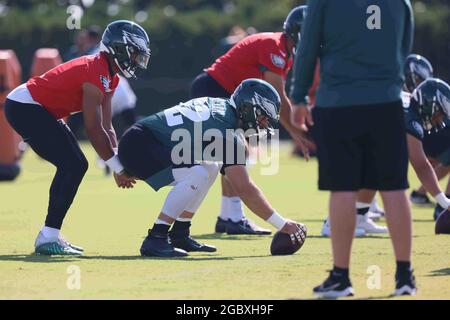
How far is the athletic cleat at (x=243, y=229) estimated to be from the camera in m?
11.3

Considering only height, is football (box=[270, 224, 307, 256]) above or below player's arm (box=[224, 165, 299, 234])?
below

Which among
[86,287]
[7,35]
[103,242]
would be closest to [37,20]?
[7,35]

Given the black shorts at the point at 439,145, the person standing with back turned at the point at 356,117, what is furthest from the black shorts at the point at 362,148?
the black shorts at the point at 439,145

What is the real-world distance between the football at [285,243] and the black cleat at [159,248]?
68 cm

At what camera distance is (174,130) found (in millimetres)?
9547

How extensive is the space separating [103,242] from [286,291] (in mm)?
3289

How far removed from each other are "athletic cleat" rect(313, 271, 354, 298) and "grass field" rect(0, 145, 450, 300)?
7 centimetres

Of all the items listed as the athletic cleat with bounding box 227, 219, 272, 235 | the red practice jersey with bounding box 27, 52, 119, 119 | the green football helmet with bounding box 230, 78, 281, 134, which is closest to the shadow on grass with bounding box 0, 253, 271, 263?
the green football helmet with bounding box 230, 78, 281, 134

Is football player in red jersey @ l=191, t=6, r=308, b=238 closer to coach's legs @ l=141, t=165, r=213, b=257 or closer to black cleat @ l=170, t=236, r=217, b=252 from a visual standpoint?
black cleat @ l=170, t=236, r=217, b=252

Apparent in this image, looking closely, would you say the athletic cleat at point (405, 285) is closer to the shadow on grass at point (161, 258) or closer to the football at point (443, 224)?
the shadow on grass at point (161, 258)

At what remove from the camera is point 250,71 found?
11.3 meters

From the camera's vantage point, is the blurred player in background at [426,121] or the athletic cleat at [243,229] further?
the athletic cleat at [243,229]

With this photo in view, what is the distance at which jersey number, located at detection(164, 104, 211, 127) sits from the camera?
372 inches
